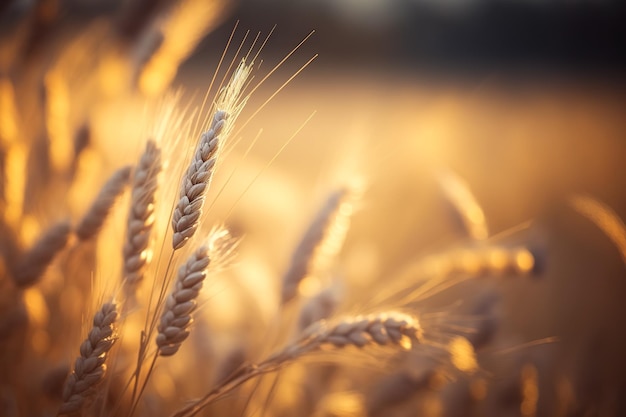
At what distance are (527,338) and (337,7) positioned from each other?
796 cm

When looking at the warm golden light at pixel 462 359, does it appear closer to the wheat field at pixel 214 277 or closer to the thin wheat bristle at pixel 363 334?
the wheat field at pixel 214 277

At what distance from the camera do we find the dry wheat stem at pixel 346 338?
0.83m

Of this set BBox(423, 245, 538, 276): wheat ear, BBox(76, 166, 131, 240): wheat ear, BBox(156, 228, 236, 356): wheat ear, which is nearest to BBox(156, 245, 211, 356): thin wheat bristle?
BBox(156, 228, 236, 356): wheat ear

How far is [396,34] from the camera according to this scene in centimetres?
845

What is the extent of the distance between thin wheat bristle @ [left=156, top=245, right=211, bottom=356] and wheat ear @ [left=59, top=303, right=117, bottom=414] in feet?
0.23

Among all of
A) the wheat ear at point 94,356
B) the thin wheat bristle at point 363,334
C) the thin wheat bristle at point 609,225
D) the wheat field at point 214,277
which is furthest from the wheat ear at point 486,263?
the wheat ear at point 94,356

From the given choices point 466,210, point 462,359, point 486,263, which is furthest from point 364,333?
point 466,210

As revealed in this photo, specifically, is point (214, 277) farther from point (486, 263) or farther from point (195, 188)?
point (486, 263)

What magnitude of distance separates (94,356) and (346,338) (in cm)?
38

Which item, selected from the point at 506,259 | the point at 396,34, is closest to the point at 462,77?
the point at 396,34

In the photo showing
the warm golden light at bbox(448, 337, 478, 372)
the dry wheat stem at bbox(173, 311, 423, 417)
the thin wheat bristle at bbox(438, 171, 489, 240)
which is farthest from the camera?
the thin wheat bristle at bbox(438, 171, 489, 240)

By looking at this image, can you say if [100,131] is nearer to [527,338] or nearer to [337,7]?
[527,338]

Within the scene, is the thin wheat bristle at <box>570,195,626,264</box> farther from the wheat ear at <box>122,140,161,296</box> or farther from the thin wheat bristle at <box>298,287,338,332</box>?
the wheat ear at <box>122,140,161,296</box>

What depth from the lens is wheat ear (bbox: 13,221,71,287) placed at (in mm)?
1043
